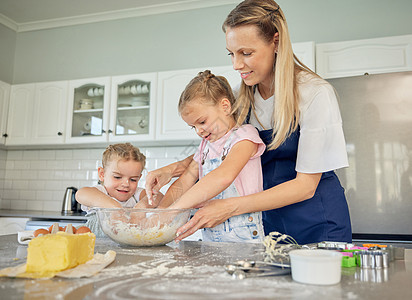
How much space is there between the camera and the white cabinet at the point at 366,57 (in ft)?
8.39

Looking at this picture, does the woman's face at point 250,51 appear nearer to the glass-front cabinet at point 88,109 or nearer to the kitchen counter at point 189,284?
the kitchen counter at point 189,284

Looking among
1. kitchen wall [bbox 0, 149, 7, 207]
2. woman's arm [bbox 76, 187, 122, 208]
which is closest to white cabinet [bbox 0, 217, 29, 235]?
kitchen wall [bbox 0, 149, 7, 207]

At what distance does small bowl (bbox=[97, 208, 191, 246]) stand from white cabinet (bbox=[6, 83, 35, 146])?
113 inches

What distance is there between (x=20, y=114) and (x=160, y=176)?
276 centimetres

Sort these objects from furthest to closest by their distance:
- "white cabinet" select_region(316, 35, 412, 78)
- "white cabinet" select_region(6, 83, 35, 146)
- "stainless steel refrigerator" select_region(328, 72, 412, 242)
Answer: "white cabinet" select_region(6, 83, 35, 146), "white cabinet" select_region(316, 35, 412, 78), "stainless steel refrigerator" select_region(328, 72, 412, 242)

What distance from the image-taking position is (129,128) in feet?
10.4

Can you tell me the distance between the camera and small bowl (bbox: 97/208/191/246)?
972 mm

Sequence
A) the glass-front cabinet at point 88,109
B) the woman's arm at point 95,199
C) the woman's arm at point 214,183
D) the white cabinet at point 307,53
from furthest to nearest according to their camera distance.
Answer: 1. the glass-front cabinet at point 88,109
2. the white cabinet at point 307,53
3. the woman's arm at point 95,199
4. the woman's arm at point 214,183

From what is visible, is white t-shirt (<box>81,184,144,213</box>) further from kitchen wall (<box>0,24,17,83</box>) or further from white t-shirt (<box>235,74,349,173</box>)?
kitchen wall (<box>0,24,17,83</box>)

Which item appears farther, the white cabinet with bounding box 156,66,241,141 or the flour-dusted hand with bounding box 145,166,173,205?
the white cabinet with bounding box 156,66,241,141

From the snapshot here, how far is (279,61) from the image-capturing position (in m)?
1.26

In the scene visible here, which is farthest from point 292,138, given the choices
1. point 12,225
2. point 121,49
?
point 121,49

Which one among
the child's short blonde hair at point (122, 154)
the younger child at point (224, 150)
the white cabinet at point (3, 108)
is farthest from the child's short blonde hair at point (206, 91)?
the white cabinet at point (3, 108)

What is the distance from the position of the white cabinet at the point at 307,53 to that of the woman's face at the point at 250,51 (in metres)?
1.51
